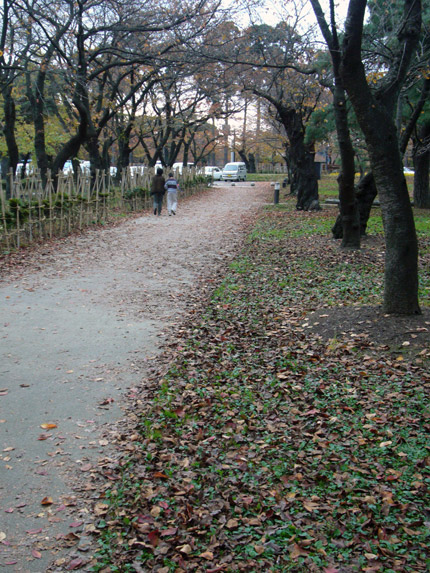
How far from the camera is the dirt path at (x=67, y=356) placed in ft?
11.6

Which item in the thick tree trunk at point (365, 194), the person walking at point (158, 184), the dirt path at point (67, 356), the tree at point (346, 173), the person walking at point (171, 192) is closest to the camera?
the dirt path at point (67, 356)

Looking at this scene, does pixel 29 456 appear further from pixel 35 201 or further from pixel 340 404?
pixel 35 201

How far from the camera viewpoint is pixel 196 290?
9711 millimetres

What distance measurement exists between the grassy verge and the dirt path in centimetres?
32

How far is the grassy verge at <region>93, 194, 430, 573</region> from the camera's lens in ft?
10.5

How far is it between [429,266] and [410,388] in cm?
596

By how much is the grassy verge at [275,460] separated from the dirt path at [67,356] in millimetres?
319

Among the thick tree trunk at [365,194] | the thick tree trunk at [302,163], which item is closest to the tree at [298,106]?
the thick tree trunk at [302,163]

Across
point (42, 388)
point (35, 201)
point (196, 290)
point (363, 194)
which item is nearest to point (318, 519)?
point (42, 388)

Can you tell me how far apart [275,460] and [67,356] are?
120 inches

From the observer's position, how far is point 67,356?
6.23m

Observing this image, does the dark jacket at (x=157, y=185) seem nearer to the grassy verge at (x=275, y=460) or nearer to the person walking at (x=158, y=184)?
the person walking at (x=158, y=184)

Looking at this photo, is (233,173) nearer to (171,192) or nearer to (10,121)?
(171,192)

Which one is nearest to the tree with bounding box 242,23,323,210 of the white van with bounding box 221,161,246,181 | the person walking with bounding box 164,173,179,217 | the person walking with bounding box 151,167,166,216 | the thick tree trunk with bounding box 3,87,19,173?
the person walking with bounding box 164,173,179,217
